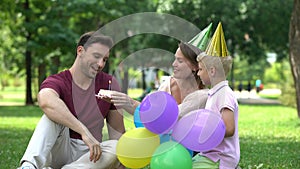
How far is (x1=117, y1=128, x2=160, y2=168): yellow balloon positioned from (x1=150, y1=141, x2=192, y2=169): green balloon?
0.06 metres

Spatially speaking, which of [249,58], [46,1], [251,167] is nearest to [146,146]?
[251,167]

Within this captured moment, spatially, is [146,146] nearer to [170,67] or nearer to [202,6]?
[170,67]

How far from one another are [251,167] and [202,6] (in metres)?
21.2

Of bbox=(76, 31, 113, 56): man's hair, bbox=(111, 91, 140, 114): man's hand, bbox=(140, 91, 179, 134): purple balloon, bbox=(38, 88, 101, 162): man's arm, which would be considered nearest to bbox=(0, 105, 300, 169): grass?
bbox=(111, 91, 140, 114): man's hand

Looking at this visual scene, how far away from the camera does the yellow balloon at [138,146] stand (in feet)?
13.6

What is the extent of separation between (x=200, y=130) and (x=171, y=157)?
278 millimetres

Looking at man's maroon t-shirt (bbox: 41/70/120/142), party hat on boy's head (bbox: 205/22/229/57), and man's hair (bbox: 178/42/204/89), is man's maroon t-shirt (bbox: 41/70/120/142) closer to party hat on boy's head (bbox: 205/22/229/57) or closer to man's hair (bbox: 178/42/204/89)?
man's hair (bbox: 178/42/204/89)

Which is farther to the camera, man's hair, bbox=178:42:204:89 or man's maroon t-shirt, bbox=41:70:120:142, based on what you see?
man's maroon t-shirt, bbox=41:70:120:142

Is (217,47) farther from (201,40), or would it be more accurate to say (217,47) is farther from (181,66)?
(181,66)

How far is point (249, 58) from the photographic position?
30.7 metres

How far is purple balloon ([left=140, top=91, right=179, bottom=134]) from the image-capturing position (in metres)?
4.03

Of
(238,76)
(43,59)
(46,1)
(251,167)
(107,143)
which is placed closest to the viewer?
(107,143)

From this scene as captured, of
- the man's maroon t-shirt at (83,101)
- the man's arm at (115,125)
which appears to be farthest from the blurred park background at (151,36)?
the man's maroon t-shirt at (83,101)

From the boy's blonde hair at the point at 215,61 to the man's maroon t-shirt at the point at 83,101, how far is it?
28.4 inches
